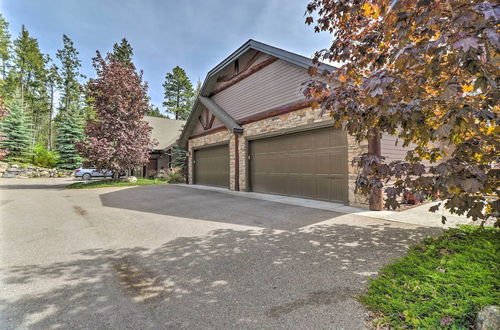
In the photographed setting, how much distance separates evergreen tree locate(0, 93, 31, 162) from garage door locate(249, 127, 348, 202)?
966 inches

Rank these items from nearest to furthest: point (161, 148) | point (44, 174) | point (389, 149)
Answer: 1. point (389, 149)
2. point (161, 148)
3. point (44, 174)

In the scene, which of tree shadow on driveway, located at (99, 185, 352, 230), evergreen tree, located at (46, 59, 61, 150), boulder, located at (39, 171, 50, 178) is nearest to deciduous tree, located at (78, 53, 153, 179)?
tree shadow on driveway, located at (99, 185, 352, 230)

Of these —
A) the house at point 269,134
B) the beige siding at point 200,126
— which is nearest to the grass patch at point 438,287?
the house at point 269,134

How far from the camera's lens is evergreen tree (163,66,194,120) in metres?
33.3

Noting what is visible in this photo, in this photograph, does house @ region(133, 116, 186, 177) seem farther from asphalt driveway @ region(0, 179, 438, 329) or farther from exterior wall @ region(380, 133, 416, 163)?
exterior wall @ region(380, 133, 416, 163)

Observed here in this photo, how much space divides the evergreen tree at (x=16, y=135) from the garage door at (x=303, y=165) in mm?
24536

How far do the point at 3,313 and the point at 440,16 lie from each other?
189 inches

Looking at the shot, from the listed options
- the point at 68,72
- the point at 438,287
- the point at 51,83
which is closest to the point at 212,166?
the point at 438,287

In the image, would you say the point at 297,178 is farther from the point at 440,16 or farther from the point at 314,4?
the point at 440,16

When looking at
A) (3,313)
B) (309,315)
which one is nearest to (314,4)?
(309,315)

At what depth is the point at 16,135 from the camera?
21.4m

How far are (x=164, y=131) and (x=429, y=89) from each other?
22.8 metres

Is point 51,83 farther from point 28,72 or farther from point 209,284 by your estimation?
point 209,284

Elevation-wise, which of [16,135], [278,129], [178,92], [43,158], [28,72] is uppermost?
[28,72]
